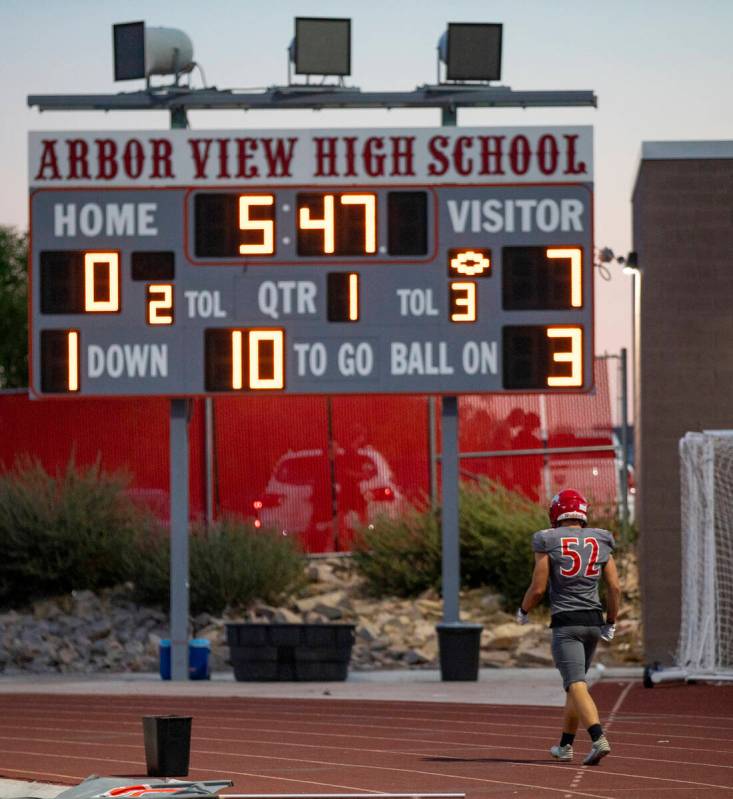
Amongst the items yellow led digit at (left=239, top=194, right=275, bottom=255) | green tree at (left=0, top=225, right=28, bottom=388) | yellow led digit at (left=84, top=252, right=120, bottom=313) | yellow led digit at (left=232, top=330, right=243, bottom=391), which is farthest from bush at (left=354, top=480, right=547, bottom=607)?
green tree at (left=0, top=225, right=28, bottom=388)

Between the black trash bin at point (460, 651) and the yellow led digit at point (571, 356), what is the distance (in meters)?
3.03

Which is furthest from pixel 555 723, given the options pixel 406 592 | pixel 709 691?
pixel 406 592

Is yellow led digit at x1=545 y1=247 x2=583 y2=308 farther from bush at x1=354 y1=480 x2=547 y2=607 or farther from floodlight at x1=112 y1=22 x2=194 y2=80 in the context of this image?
bush at x1=354 y1=480 x2=547 y2=607

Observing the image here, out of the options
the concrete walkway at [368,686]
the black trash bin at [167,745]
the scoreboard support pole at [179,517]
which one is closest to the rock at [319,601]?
the concrete walkway at [368,686]

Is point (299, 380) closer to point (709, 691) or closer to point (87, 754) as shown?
point (709, 691)

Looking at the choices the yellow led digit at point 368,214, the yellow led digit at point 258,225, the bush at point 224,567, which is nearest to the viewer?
the yellow led digit at point 368,214

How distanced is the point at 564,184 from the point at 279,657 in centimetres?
663

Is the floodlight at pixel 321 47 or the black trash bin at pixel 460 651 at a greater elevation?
the floodlight at pixel 321 47

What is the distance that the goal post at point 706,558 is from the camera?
20.6 meters

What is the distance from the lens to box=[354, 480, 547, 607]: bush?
27.7 m

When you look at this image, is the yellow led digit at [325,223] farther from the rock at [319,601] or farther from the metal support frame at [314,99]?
the rock at [319,601]

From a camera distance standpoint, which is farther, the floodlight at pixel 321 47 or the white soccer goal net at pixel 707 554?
the floodlight at pixel 321 47

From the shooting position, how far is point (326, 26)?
75.8 feet

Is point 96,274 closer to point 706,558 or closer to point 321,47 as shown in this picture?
point 321,47
